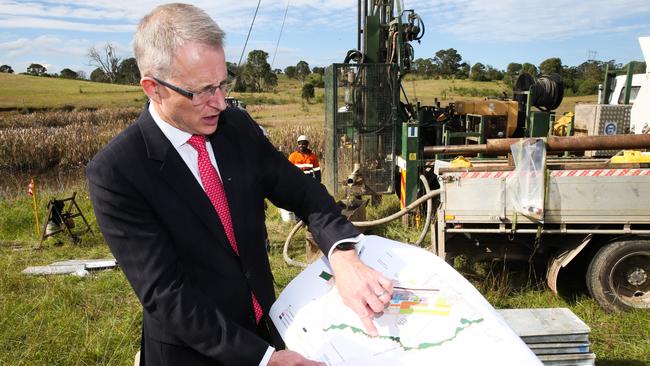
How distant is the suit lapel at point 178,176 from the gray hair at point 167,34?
21 cm

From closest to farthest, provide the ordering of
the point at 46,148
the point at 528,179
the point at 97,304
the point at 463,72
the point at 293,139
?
the point at 528,179
the point at 97,304
the point at 293,139
the point at 46,148
the point at 463,72

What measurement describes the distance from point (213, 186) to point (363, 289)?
0.62 metres

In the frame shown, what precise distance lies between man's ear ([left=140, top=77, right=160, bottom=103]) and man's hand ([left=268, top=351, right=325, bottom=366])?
2.81 ft

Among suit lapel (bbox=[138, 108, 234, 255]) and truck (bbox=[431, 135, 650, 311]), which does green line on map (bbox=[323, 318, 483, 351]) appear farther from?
truck (bbox=[431, 135, 650, 311])

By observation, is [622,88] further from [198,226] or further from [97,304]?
[198,226]

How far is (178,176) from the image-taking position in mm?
1461

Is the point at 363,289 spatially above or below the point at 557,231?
above

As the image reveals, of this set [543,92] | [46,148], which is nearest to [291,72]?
[46,148]

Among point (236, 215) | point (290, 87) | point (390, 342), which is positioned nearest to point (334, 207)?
point (236, 215)

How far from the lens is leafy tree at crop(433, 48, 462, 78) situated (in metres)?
55.4

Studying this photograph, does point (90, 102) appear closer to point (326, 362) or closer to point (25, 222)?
point (25, 222)

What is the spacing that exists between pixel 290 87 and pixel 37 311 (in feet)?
197

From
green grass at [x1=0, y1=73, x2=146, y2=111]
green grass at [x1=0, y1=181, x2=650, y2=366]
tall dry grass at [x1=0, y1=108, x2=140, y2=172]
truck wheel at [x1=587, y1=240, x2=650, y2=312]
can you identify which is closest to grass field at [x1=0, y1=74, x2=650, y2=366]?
green grass at [x1=0, y1=181, x2=650, y2=366]

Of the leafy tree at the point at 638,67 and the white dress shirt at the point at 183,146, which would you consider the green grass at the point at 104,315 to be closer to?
the white dress shirt at the point at 183,146
